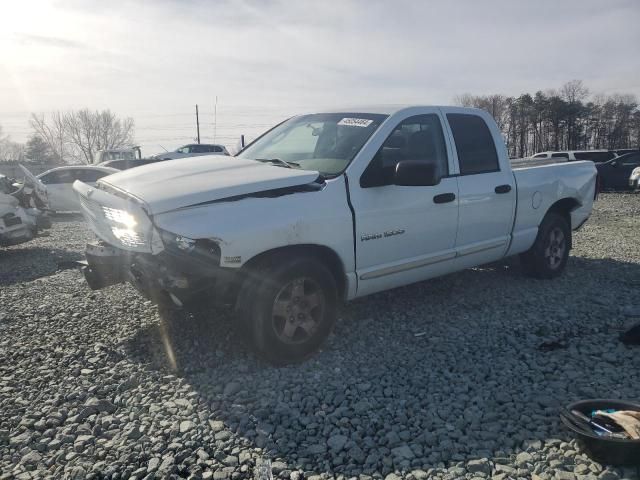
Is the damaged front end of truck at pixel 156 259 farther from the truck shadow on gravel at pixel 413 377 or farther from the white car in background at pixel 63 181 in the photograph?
the white car in background at pixel 63 181

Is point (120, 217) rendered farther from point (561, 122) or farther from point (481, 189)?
point (561, 122)

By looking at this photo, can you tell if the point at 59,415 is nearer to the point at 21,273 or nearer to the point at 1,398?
the point at 1,398

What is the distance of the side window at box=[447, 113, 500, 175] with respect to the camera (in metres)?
4.96

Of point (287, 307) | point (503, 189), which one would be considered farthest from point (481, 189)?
point (287, 307)

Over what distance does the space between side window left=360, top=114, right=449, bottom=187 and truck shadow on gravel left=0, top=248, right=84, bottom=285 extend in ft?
13.4

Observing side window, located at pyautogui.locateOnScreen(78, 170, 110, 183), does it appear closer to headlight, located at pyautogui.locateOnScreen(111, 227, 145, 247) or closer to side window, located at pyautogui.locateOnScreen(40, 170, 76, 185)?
side window, located at pyautogui.locateOnScreen(40, 170, 76, 185)

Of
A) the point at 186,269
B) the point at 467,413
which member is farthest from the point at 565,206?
the point at 186,269

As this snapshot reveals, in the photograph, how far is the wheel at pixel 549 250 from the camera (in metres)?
5.99

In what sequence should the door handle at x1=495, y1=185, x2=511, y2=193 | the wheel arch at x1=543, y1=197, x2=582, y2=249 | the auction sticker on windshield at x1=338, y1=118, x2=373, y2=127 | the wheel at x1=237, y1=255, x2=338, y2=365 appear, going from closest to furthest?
the wheel at x1=237, y1=255, x2=338, y2=365 → the auction sticker on windshield at x1=338, y1=118, x2=373, y2=127 → the door handle at x1=495, y1=185, x2=511, y2=193 → the wheel arch at x1=543, y1=197, x2=582, y2=249

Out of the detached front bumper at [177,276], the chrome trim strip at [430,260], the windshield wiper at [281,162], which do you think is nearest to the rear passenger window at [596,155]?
the chrome trim strip at [430,260]

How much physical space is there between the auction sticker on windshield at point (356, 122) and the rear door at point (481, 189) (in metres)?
1.00

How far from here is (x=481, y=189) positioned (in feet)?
16.4

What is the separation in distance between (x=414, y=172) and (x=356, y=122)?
0.91m

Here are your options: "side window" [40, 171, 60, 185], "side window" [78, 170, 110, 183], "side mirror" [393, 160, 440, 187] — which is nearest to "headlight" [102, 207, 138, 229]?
"side mirror" [393, 160, 440, 187]
